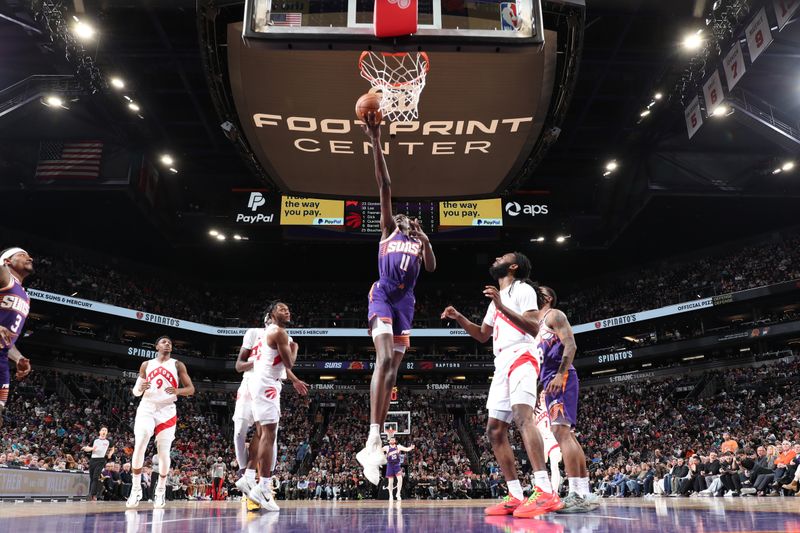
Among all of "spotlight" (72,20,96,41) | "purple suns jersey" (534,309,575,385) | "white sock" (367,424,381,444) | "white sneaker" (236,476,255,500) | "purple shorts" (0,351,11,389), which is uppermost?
"spotlight" (72,20,96,41)

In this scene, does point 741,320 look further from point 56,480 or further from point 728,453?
point 56,480

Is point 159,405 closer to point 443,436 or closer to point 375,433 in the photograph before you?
point 375,433

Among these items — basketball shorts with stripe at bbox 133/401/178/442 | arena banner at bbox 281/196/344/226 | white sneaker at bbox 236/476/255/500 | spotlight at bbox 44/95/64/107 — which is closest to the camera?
white sneaker at bbox 236/476/255/500

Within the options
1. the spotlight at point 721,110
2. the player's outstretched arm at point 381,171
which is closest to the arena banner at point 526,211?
the spotlight at point 721,110

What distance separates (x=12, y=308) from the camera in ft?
18.2

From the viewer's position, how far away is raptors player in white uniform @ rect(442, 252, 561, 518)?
523cm

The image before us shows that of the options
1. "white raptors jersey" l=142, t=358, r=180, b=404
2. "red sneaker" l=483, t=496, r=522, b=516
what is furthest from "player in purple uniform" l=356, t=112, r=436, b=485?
"white raptors jersey" l=142, t=358, r=180, b=404

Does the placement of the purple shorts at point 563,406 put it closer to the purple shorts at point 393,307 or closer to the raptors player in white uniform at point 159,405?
the purple shorts at point 393,307

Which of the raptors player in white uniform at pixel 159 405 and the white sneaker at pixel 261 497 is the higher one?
the raptors player in white uniform at pixel 159 405

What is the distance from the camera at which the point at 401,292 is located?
18.2 ft

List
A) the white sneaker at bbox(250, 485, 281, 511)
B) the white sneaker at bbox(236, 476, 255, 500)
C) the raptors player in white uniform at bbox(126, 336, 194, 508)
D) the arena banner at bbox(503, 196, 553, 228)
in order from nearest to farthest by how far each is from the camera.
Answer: the white sneaker at bbox(250, 485, 281, 511), the white sneaker at bbox(236, 476, 255, 500), the raptors player in white uniform at bbox(126, 336, 194, 508), the arena banner at bbox(503, 196, 553, 228)

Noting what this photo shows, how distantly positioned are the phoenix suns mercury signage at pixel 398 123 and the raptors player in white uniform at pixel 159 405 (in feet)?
15.8

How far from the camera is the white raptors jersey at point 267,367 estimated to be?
6.88 meters

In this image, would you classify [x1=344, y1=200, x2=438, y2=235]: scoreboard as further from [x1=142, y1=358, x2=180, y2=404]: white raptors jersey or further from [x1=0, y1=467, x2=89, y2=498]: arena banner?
[x1=142, y1=358, x2=180, y2=404]: white raptors jersey
